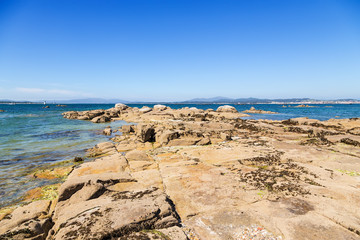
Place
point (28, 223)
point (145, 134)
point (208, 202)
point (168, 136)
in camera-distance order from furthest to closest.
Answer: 1. point (145, 134)
2. point (168, 136)
3. point (208, 202)
4. point (28, 223)

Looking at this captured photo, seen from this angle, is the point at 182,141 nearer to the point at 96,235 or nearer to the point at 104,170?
the point at 104,170

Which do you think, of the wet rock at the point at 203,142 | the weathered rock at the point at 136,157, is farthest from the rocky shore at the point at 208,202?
the wet rock at the point at 203,142

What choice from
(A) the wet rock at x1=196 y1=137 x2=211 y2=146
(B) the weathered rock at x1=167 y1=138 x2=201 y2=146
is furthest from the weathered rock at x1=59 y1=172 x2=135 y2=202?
(A) the wet rock at x1=196 y1=137 x2=211 y2=146

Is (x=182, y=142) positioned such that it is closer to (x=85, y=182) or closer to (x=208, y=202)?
(x=85, y=182)

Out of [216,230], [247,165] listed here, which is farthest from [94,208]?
[247,165]

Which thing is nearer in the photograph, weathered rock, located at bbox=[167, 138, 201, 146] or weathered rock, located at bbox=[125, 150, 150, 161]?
weathered rock, located at bbox=[125, 150, 150, 161]

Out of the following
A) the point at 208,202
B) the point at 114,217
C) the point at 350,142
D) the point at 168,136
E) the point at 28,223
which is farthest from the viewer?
the point at 168,136

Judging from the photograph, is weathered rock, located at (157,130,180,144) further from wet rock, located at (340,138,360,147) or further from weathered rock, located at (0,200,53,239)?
wet rock, located at (340,138,360,147)

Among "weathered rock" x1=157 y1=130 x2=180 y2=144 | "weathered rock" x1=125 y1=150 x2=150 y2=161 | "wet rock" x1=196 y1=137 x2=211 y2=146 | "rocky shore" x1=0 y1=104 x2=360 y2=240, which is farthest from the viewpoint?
"weathered rock" x1=157 y1=130 x2=180 y2=144

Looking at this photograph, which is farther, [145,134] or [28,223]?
[145,134]

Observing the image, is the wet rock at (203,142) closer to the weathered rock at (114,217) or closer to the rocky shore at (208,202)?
the rocky shore at (208,202)

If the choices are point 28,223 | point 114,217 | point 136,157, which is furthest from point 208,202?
point 136,157

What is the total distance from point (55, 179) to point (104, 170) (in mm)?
2802

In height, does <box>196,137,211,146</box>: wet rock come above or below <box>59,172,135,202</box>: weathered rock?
below
